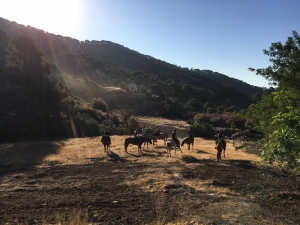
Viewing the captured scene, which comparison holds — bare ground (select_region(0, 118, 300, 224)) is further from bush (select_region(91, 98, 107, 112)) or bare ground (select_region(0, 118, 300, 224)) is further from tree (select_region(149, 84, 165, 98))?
tree (select_region(149, 84, 165, 98))

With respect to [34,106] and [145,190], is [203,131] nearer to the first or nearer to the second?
[34,106]

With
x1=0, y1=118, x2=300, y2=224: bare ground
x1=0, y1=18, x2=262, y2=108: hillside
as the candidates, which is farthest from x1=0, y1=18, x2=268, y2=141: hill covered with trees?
x1=0, y1=118, x2=300, y2=224: bare ground

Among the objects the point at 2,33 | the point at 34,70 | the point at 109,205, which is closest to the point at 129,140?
the point at 109,205

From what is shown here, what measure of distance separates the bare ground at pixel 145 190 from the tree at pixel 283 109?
160 centimetres

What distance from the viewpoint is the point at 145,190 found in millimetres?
10047

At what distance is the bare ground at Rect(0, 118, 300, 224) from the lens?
7.53m

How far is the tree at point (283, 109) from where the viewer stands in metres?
8.30

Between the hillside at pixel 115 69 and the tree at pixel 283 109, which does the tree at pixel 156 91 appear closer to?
the hillside at pixel 115 69

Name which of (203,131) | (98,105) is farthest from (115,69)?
(203,131)

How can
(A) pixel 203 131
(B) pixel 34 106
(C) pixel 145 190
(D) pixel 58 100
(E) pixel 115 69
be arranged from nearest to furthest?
(C) pixel 145 190, (B) pixel 34 106, (D) pixel 58 100, (A) pixel 203 131, (E) pixel 115 69

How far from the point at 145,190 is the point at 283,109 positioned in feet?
21.0

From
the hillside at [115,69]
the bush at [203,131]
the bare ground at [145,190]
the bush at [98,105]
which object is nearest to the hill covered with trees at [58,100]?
the bush at [98,105]

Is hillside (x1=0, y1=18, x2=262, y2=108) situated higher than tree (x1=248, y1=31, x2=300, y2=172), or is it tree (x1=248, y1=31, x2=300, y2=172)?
hillside (x1=0, y1=18, x2=262, y2=108)

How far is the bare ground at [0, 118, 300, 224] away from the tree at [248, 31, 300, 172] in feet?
5.25
